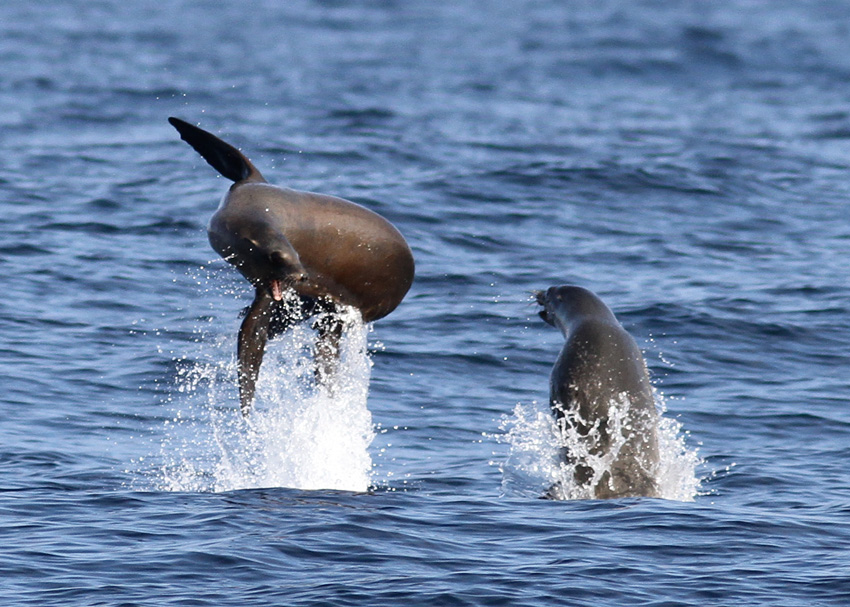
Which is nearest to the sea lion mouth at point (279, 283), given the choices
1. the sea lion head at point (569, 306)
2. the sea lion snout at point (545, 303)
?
the sea lion head at point (569, 306)

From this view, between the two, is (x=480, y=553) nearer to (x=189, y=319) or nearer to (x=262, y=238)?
(x=262, y=238)

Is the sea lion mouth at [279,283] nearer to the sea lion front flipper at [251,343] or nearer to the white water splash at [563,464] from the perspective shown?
the sea lion front flipper at [251,343]

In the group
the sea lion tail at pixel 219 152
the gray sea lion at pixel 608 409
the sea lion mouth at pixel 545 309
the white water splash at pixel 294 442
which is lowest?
the white water splash at pixel 294 442

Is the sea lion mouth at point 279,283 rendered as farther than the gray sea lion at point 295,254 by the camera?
No

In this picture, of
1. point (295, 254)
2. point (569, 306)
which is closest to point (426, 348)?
point (569, 306)

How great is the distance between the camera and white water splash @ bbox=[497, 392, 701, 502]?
35.5 ft

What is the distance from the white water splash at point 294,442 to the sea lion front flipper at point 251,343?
0.32 meters

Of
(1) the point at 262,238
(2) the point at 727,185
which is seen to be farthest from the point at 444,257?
(1) the point at 262,238

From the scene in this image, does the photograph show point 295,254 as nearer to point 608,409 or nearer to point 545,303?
point 608,409

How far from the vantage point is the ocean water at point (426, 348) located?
30.1 ft

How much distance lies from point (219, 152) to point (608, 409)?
3550mm

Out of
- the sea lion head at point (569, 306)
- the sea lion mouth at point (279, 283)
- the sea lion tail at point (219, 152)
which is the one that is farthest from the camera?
the sea lion head at point (569, 306)

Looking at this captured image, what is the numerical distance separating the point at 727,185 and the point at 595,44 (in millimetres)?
21682

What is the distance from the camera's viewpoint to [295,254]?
9.86m
